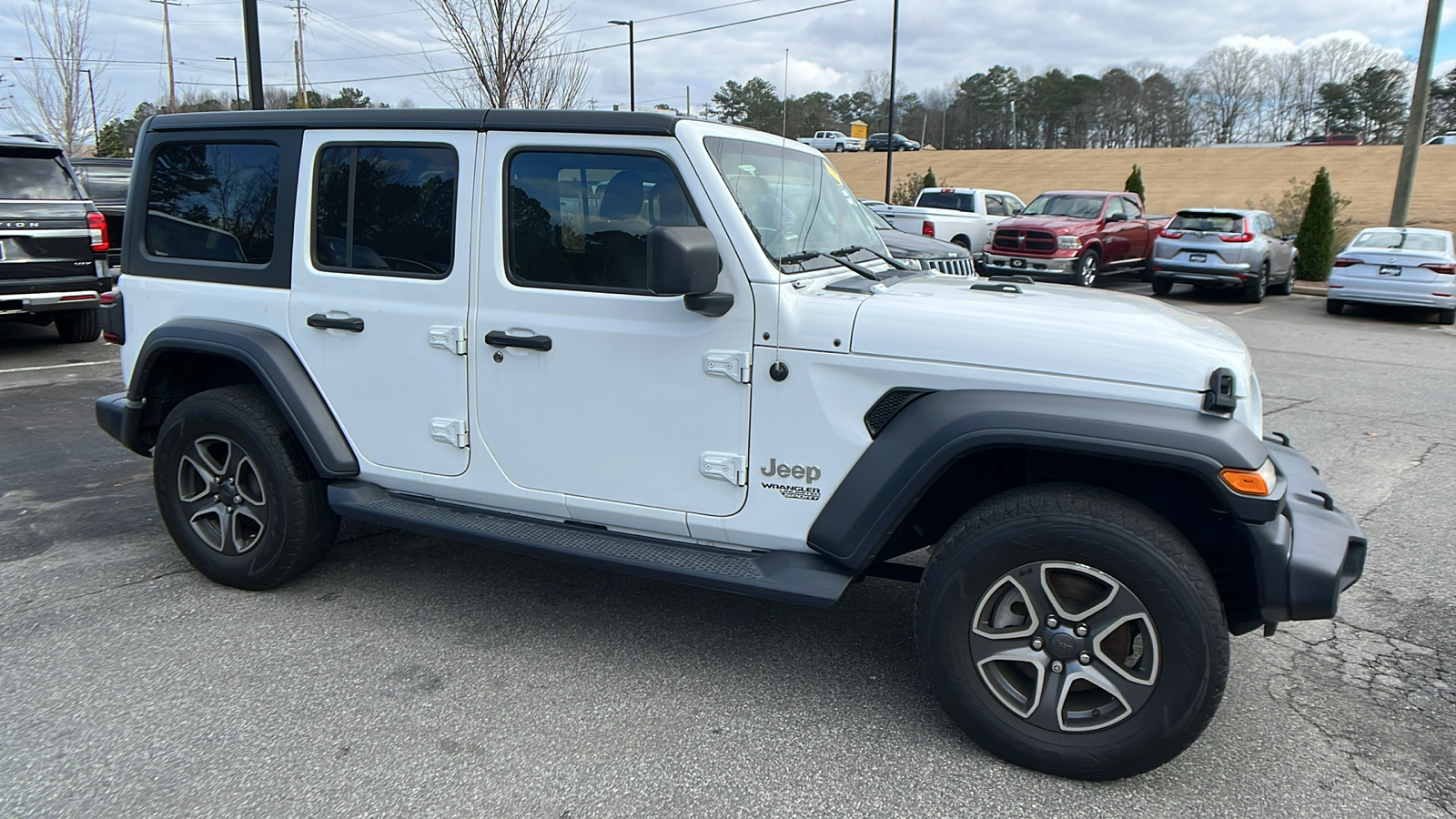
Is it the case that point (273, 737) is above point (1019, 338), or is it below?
below

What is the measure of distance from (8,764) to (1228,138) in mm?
100547

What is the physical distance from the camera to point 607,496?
3.41 metres

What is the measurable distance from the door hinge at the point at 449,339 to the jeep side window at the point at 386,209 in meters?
0.21

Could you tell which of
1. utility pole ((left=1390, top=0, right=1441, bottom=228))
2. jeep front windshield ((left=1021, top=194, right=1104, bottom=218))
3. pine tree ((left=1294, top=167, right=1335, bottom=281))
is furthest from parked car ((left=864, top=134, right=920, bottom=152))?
jeep front windshield ((left=1021, top=194, right=1104, bottom=218))

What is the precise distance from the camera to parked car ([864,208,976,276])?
27.0ft

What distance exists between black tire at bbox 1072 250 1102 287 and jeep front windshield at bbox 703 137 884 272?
13.7m

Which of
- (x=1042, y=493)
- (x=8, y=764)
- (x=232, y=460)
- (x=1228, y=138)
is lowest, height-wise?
(x=8, y=764)

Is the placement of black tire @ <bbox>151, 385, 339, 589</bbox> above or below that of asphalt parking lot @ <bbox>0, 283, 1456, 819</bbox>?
above

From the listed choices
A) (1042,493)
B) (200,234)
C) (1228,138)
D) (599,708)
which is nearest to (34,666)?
→ (200,234)

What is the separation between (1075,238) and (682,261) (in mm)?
15152

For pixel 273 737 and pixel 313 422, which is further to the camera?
pixel 313 422

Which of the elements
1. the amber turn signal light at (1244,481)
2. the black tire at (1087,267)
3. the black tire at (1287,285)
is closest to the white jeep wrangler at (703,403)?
the amber turn signal light at (1244,481)

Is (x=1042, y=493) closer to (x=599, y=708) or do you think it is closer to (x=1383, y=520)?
(x=599, y=708)

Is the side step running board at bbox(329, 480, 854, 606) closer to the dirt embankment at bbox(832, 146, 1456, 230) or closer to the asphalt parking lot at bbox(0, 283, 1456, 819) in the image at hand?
the asphalt parking lot at bbox(0, 283, 1456, 819)
